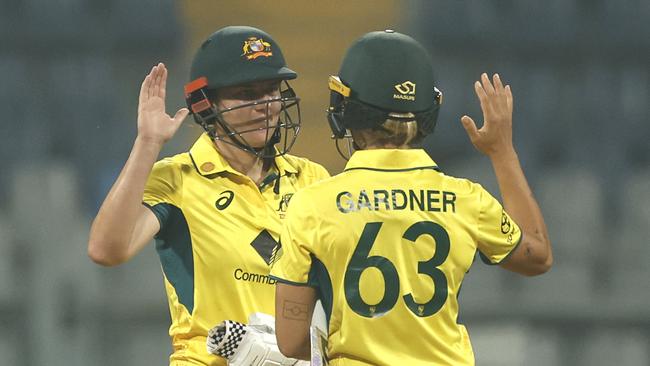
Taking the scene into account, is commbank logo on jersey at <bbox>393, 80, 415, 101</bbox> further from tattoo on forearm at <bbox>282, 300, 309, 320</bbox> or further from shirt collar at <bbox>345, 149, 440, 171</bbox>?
tattoo on forearm at <bbox>282, 300, 309, 320</bbox>

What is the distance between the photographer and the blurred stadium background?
473 cm

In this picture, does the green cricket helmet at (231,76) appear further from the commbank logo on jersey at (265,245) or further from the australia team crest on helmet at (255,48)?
the commbank logo on jersey at (265,245)

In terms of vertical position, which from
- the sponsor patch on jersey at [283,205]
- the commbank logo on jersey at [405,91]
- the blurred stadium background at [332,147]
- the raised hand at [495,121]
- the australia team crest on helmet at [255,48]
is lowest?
the blurred stadium background at [332,147]

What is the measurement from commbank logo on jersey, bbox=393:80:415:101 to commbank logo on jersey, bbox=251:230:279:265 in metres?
0.65

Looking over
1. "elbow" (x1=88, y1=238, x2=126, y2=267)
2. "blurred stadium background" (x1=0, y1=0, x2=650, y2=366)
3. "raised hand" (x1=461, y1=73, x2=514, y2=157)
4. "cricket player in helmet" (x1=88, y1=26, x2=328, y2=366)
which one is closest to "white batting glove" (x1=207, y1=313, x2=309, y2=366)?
"cricket player in helmet" (x1=88, y1=26, x2=328, y2=366)

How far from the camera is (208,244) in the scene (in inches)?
106

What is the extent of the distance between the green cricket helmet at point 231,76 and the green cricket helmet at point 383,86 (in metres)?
0.51

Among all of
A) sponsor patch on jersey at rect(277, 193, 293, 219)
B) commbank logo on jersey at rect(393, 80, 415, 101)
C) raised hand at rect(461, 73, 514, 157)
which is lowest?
sponsor patch on jersey at rect(277, 193, 293, 219)

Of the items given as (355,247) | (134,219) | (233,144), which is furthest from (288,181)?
(355,247)

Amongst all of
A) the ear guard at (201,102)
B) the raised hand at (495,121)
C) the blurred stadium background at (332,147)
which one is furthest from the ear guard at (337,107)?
the blurred stadium background at (332,147)

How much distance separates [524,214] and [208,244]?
2.40 ft

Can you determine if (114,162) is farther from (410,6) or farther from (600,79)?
(600,79)

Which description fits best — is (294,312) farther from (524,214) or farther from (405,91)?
(524,214)

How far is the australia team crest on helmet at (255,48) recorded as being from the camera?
9.26 feet
